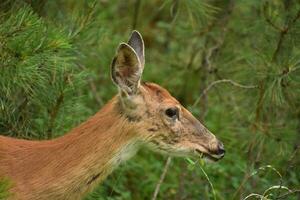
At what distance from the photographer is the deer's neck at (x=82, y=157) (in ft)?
17.1

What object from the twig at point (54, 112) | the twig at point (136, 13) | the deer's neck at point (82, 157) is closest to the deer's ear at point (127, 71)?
the deer's neck at point (82, 157)

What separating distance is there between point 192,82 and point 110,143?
3592 millimetres

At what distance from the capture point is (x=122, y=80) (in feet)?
18.0

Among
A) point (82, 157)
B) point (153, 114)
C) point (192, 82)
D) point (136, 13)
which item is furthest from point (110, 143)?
point (192, 82)

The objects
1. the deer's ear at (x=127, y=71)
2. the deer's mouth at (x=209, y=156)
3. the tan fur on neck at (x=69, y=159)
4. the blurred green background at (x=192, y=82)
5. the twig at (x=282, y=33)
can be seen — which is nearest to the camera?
the tan fur on neck at (x=69, y=159)

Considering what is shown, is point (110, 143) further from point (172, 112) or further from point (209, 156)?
point (209, 156)

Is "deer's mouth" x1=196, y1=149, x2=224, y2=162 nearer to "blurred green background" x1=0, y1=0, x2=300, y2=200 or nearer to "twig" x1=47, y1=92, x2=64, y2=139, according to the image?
"blurred green background" x1=0, y1=0, x2=300, y2=200

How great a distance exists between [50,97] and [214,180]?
200cm

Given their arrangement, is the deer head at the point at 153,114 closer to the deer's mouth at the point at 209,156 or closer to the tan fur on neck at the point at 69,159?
the deer's mouth at the point at 209,156

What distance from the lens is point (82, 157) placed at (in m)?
5.29

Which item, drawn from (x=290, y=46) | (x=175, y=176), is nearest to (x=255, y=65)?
(x=290, y=46)

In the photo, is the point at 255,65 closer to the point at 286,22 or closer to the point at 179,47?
the point at 286,22

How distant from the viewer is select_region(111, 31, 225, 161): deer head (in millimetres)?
5477

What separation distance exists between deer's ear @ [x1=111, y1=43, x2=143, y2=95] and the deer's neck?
171 mm
